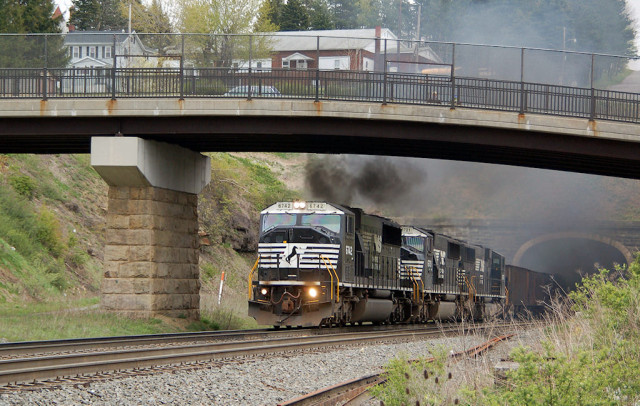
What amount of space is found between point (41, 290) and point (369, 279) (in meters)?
11.1

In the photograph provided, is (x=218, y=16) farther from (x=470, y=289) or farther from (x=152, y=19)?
(x=470, y=289)

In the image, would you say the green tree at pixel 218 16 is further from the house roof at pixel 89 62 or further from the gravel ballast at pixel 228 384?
the gravel ballast at pixel 228 384

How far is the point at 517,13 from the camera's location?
6819 cm

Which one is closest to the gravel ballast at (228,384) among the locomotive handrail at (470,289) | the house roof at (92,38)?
the house roof at (92,38)

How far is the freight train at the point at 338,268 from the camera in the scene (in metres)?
20.5

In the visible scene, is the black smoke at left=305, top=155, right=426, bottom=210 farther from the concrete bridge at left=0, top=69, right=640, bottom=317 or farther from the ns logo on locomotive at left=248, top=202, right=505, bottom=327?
the concrete bridge at left=0, top=69, right=640, bottom=317

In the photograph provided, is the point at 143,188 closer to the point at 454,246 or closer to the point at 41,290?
the point at 41,290

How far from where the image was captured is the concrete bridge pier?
2117 cm

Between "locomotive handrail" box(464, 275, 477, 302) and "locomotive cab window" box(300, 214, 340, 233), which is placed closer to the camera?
"locomotive cab window" box(300, 214, 340, 233)

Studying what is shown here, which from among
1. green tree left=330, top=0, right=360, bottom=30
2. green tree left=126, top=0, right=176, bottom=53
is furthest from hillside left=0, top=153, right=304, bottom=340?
green tree left=330, top=0, right=360, bottom=30

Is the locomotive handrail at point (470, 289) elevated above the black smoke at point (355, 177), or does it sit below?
below

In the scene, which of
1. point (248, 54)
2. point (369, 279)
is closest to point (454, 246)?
point (369, 279)

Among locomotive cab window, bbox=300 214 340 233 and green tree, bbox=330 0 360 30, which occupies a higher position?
green tree, bbox=330 0 360 30

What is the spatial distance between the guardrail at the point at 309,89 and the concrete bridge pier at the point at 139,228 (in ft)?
4.92
